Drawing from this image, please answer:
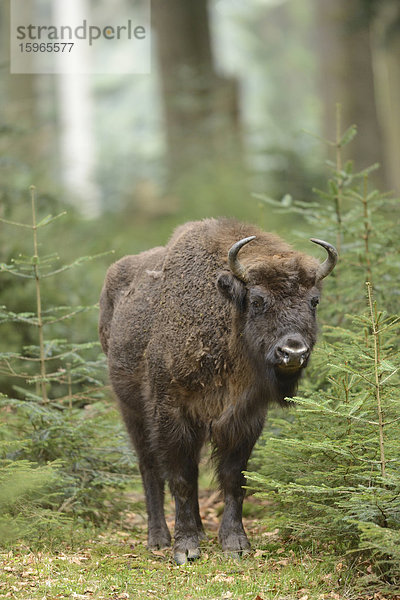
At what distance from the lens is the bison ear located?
7.67 meters

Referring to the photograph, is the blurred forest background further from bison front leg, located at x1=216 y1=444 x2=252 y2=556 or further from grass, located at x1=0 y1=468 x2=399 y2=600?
bison front leg, located at x1=216 y1=444 x2=252 y2=556

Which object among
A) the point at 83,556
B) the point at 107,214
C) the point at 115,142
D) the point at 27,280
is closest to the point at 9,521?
the point at 83,556

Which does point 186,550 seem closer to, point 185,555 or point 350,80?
point 185,555

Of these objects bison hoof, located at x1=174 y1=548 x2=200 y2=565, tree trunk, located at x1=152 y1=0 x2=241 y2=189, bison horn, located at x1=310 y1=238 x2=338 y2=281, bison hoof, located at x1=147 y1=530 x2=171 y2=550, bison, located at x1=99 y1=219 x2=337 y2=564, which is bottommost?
bison hoof, located at x1=147 y1=530 x2=171 y2=550

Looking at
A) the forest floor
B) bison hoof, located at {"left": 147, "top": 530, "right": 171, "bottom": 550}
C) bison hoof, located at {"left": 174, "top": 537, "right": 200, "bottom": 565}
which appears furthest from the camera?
bison hoof, located at {"left": 147, "top": 530, "right": 171, "bottom": 550}

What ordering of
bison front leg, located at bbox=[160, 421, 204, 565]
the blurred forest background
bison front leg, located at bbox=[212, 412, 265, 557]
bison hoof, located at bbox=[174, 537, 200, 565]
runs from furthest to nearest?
the blurred forest background → bison front leg, located at bbox=[160, 421, 204, 565] → bison front leg, located at bbox=[212, 412, 265, 557] → bison hoof, located at bbox=[174, 537, 200, 565]

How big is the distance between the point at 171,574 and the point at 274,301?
8.19ft

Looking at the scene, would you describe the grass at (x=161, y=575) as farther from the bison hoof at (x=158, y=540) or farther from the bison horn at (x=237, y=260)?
the bison horn at (x=237, y=260)

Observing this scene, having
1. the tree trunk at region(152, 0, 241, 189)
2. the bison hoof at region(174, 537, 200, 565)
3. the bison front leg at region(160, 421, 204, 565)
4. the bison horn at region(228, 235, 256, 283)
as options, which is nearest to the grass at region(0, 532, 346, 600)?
the bison hoof at region(174, 537, 200, 565)

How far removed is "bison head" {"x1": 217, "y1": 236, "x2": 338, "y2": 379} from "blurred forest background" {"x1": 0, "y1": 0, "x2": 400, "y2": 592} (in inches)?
20.0

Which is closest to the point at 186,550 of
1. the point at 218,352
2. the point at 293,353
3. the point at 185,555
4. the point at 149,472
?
the point at 185,555

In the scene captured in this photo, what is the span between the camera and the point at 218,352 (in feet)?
25.4

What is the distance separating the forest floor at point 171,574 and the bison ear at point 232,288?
196cm

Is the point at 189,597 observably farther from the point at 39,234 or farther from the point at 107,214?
the point at 107,214
